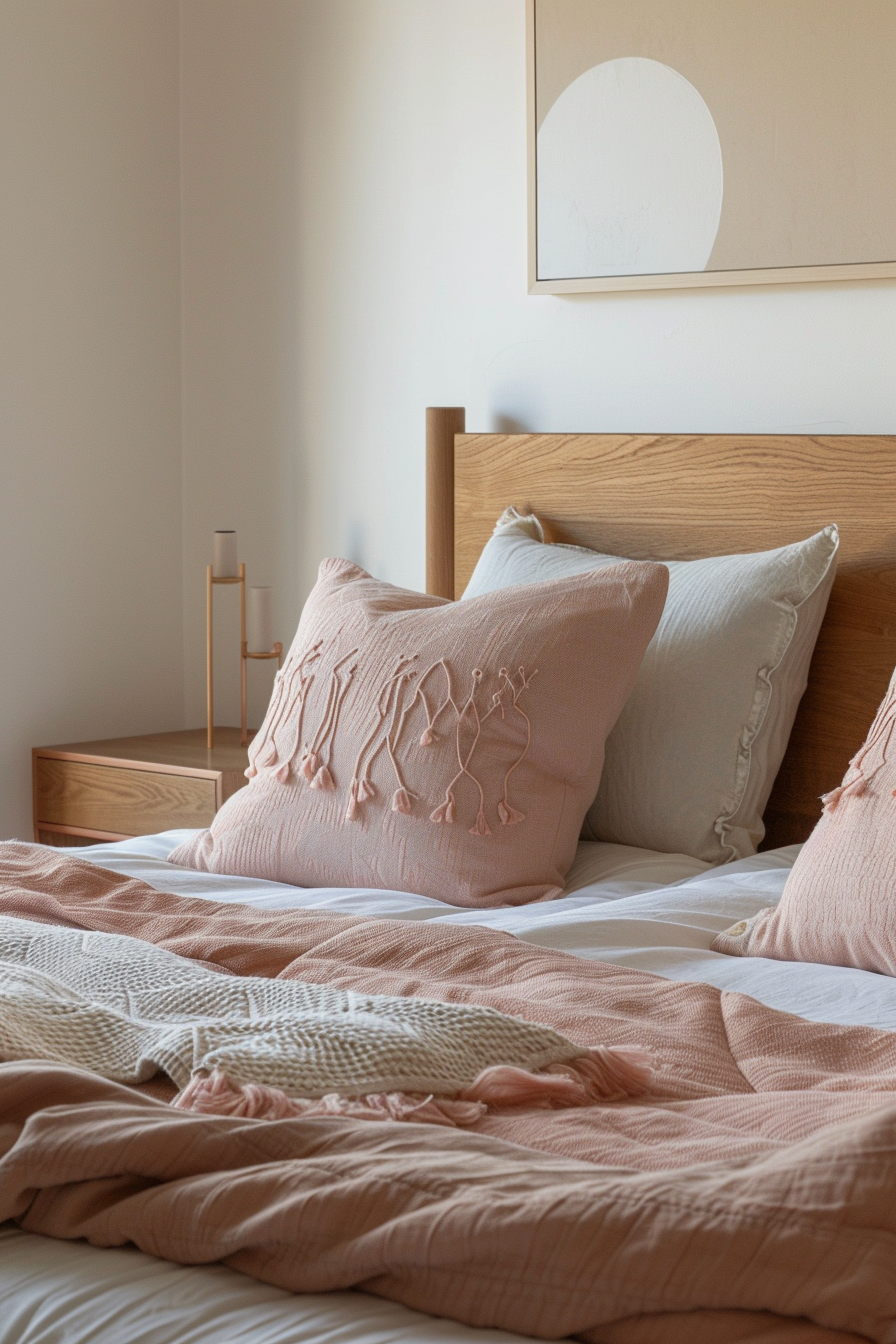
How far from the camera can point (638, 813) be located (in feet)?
6.41

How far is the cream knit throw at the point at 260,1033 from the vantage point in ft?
3.25

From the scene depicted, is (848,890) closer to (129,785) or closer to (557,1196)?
(557,1196)

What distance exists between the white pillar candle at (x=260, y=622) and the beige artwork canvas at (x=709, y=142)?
0.77m

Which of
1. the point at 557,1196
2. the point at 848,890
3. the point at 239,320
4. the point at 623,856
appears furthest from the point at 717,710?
the point at 239,320

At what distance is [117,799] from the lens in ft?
8.96

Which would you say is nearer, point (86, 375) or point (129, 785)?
point (129, 785)

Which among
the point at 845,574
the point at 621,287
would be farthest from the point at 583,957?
the point at 621,287

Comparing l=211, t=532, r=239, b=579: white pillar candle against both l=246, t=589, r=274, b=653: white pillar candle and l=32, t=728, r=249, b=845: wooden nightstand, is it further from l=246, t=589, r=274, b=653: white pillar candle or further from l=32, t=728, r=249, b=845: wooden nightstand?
l=32, t=728, r=249, b=845: wooden nightstand

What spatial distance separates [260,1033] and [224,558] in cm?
190

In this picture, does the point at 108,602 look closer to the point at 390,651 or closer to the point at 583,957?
the point at 390,651

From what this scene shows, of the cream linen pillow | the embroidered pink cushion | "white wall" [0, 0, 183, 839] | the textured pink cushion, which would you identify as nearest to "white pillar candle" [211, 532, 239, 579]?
"white wall" [0, 0, 183, 839]

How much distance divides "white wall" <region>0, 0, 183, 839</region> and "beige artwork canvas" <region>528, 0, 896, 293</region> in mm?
955

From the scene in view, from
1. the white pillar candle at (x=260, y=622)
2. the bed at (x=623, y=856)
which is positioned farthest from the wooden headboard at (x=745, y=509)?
the white pillar candle at (x=260, y=622)

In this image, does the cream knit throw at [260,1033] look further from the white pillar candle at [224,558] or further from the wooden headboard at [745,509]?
the white pillar candle at [224,558]
